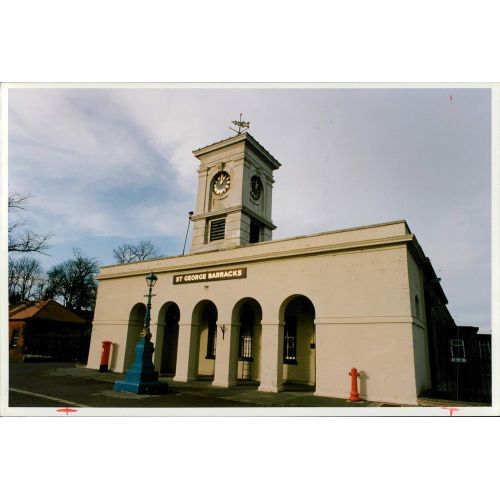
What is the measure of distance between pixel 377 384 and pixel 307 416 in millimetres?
2983

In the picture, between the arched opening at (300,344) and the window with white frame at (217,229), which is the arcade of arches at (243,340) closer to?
the arched opening at (300,344)

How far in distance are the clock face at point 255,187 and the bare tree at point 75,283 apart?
34.2 m

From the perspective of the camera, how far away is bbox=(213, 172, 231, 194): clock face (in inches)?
735

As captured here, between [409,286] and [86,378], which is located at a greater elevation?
[409,286]

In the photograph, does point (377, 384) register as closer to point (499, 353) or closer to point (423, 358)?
point (423, 358)

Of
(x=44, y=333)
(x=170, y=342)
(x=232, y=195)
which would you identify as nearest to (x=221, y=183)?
(x=232, y=195)

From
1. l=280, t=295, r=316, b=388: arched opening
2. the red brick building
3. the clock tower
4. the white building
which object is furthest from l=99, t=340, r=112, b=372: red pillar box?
the red brick building

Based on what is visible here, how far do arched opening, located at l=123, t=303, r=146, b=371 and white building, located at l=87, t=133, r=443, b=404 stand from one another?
0.18 ft

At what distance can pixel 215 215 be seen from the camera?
1842 centimetres

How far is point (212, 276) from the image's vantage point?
14633 millimetres

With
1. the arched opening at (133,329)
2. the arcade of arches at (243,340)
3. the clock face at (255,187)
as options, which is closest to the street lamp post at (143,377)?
the arcade of arches at (243,340)

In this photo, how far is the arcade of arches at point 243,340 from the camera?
45.0 feet

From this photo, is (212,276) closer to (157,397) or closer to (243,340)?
(243,340)

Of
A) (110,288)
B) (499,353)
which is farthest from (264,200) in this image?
(499,353)
